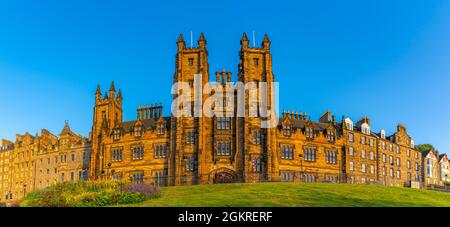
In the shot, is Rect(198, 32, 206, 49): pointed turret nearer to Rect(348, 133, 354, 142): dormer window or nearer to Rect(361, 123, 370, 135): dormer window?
Rect(348, 133, 354, 142): dormer window

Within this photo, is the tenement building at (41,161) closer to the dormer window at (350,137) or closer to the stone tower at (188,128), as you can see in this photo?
the stone tower at (188,128)

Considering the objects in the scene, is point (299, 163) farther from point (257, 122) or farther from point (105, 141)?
point (105, 141)

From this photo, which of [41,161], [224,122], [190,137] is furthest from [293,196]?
[41,161]

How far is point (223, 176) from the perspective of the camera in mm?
82062

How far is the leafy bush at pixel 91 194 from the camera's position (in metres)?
50.4

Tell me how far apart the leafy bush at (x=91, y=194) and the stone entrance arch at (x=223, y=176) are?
2487cm

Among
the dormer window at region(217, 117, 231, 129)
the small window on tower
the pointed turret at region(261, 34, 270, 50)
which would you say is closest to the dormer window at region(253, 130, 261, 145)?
the dormer window at region(217, 117, 231, 129)

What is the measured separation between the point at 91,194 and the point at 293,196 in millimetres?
18786

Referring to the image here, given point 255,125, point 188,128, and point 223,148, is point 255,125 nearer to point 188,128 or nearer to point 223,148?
point 223,148

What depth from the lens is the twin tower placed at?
81938 millimetres

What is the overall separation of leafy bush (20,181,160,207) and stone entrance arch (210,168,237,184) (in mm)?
24871

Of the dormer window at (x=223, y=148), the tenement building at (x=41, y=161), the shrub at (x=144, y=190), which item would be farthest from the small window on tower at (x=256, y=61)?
the tenement building at (x=41, y=161)
